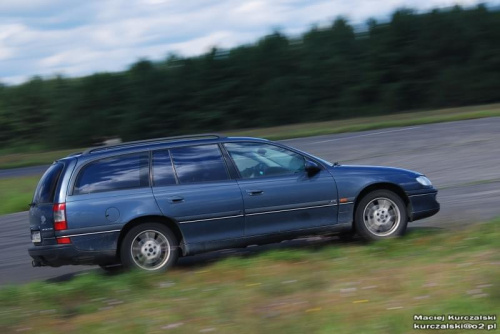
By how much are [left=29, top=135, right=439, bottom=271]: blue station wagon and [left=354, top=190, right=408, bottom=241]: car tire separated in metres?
0.01

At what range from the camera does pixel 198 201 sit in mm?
8797

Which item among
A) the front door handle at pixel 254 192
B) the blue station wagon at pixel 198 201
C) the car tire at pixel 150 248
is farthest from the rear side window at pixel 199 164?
the car tire at pixel 150 248

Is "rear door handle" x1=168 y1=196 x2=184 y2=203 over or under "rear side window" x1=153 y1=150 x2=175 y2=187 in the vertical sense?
under

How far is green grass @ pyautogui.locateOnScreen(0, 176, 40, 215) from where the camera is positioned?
53.6 feet

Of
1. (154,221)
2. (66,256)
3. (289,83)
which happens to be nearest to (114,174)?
(154,221)

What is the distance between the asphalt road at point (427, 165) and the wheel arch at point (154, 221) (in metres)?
0.79

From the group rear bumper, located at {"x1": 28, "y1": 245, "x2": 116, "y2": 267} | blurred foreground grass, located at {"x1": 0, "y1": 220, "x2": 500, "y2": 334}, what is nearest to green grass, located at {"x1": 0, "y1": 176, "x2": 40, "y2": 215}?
rear bumper, located at {"x1": 28, "y1": 245, "x2": 116, "y2": 267}

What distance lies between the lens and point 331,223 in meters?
9.19

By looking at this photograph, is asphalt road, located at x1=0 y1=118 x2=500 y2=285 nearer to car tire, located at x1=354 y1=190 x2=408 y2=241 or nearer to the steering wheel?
car tire, located at x1=354 y1=190 x2=408 y2=241

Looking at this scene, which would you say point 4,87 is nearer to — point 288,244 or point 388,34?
point 388,34

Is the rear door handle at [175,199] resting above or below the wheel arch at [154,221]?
above

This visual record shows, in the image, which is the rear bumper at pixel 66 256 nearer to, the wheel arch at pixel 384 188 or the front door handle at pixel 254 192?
the front door handle at pixel 254 192

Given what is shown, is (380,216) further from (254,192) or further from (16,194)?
(16,194)

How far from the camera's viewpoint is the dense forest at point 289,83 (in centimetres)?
4094
